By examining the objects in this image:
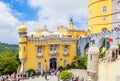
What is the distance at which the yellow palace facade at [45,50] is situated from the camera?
3722cm

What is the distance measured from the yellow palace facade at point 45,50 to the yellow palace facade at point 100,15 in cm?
386

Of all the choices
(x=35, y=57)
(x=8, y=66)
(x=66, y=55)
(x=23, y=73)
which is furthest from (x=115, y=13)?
(x=8, y=66)

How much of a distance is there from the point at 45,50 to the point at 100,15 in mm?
10215

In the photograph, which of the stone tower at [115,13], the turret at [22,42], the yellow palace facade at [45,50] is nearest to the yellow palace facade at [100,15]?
the stone tower at [115,13]

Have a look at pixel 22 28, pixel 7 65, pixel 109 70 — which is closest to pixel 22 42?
pixel 22 28

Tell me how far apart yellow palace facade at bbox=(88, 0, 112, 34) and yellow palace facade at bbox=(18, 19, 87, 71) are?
3.86 m

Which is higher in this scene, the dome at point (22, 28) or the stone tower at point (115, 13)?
the stone tower at point (115, 13)

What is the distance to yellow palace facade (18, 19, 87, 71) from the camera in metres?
37.2

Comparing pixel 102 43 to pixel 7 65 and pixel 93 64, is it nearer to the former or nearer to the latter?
pixel 93 64

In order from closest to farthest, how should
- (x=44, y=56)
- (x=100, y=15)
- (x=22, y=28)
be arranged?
(x=22, y=28), (x=44, y=56), (x=100, y=15)

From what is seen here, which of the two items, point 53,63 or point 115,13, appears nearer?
point 115,13

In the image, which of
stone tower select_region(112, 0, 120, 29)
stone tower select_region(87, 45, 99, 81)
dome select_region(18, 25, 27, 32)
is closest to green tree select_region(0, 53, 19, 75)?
dome select_region(18, 25, 27, 32)

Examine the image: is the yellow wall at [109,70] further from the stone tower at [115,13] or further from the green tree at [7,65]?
the green tree at [7,65]

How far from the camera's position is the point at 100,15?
42031mm
